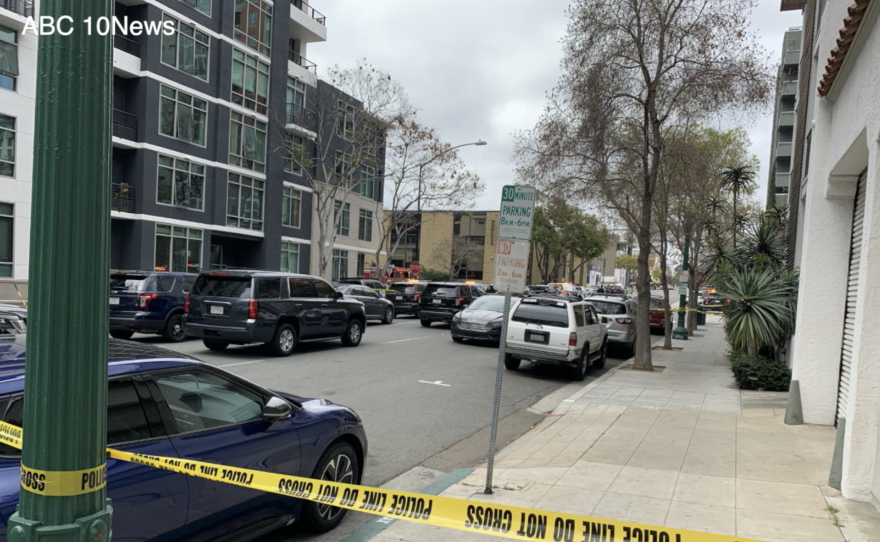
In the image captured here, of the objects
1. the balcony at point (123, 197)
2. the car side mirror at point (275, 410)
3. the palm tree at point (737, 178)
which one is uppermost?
the palm tree at point (737, 178)

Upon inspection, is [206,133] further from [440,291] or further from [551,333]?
[551,333]

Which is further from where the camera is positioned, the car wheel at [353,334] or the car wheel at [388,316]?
the car wheel at [388,316]

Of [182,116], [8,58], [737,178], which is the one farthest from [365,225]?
[737,178]

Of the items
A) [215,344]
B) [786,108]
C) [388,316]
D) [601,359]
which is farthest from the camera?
[786,108]

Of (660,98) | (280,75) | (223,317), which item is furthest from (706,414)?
(280,75)

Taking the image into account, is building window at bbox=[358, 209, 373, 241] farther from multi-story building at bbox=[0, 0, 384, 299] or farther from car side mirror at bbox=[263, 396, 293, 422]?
car side mirror at bbox=[263, 396, 293, 422]

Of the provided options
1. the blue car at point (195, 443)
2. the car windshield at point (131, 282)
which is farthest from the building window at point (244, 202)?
the blue car at point (195, 443)

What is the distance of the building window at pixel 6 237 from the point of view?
23.0m

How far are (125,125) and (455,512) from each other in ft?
93.3

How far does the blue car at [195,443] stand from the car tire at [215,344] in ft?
32.5

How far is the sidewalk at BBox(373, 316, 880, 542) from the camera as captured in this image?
5277mm

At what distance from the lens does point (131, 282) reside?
1529 cm

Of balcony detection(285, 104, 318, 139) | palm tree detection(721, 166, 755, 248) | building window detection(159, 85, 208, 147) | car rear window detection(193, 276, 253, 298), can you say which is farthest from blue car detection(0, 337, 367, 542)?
balcony detection(285, 104, 318, 139)

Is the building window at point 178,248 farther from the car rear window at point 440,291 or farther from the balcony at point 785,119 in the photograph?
the balcony at point 785,119
